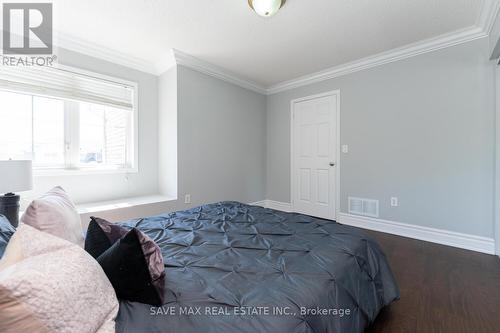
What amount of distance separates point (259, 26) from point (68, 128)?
2623 mm

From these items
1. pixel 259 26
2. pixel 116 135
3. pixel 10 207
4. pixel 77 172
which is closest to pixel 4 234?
pixel 10 207

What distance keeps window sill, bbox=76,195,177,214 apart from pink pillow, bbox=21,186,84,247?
1798 mm

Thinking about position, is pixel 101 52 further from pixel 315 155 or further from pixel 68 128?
pixel 315 155

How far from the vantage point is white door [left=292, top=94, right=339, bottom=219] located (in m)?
3.78

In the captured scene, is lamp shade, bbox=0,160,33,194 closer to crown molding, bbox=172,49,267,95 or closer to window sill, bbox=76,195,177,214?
window sill, bbox=76,195,177,214

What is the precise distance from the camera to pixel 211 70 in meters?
3.57

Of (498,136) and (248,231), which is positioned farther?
(498,136)

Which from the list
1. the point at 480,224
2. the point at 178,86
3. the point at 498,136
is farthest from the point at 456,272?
the point at 178,86

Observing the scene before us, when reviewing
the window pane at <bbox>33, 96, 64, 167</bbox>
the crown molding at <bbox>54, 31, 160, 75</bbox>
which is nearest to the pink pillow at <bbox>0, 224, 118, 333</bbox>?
the window pane at <bbox>33, 96, 64, 167</bbox>

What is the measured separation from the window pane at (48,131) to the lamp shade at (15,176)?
1.28 meters

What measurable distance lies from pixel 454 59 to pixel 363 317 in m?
3.13

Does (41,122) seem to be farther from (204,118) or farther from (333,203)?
(333,203)

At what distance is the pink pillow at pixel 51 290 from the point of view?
53 cm

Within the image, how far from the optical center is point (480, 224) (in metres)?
2.55
